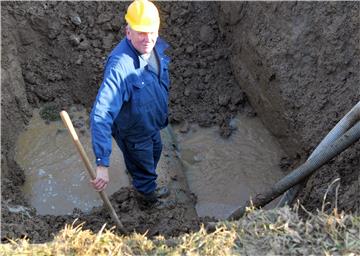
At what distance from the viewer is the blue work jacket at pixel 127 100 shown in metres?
3.86

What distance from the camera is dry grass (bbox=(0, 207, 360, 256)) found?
2795 millimetres

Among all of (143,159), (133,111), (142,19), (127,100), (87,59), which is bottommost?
(143,159)

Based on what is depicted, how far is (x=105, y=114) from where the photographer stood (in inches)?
153

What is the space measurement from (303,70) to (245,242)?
8.70ft

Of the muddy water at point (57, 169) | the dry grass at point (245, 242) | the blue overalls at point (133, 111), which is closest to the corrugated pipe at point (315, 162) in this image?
the dry grass at point (245, 242)

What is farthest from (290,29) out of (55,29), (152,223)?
(55,29)

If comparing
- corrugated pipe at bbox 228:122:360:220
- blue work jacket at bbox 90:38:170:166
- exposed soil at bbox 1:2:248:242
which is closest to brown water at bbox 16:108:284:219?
exposed soil at bbox 1:2:248:242

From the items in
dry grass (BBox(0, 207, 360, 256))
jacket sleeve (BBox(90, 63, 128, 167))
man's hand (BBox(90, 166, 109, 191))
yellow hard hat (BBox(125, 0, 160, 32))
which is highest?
yellow hard hat (BBox(125, 0, 160, 32))

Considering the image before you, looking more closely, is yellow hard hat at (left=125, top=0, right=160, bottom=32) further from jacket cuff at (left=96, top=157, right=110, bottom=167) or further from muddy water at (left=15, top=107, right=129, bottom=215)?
muddy water at (left=15, top=107, right=129, bottom=215)

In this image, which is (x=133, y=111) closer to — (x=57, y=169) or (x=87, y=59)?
(x=57, y=169)

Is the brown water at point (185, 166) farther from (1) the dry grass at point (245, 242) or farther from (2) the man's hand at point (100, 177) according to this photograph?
(1) the dry grass at point (245, 242)

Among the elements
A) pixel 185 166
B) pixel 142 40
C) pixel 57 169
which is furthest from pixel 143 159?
pixel 57 169

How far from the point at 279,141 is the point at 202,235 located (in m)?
2.98

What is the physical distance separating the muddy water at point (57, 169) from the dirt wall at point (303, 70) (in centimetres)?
167
